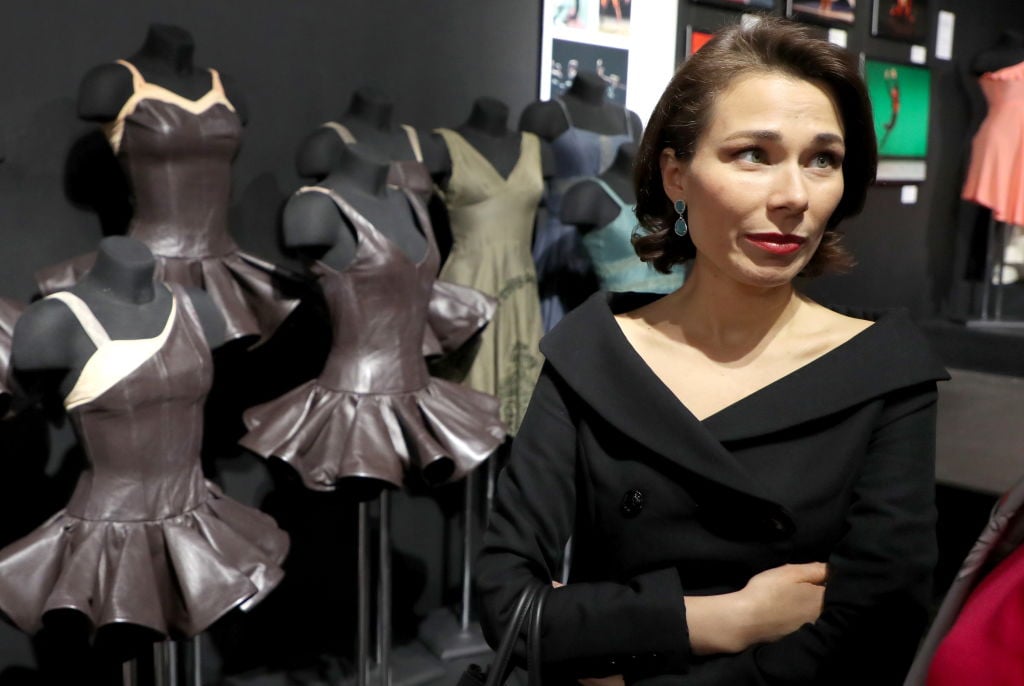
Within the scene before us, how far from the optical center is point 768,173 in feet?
3.64

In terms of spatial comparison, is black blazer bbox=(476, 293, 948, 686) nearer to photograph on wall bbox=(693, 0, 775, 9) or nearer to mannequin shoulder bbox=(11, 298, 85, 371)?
mannequin shoulder bbox=(11, 298, 85, 371)

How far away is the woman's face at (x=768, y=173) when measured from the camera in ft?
3.61

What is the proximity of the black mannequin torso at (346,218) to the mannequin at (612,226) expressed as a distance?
2.02 ft

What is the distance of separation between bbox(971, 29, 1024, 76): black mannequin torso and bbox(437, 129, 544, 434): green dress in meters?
2.60

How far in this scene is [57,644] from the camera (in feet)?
8.87

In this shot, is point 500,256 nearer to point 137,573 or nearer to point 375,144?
point 375,144

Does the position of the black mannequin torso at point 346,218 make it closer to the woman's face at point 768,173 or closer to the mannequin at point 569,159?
the mannequin at point 569,159

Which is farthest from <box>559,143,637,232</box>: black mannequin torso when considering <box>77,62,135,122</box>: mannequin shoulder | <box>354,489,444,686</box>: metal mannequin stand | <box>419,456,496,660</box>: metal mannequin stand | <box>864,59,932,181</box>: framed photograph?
<box>864,59,932,181</box>: framed photograph

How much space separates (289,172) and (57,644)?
1415mm

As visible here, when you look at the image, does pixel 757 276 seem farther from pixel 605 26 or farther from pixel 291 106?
pixel 605 26

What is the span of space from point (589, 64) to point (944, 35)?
8.64 ft

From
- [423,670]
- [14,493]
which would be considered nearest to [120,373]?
[14,493]

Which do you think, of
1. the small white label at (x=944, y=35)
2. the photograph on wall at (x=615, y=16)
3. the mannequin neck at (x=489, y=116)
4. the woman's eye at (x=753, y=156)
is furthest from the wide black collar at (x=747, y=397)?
the small white label at (x=944, y=35)

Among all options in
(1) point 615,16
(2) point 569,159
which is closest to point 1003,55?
(1) point 615,16
